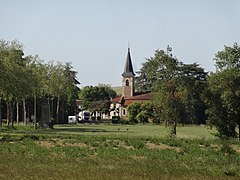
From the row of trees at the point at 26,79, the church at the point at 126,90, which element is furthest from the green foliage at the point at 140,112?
the church at the point at 126,90

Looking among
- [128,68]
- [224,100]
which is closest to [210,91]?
[224,100]

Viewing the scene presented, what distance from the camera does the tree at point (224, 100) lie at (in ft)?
167

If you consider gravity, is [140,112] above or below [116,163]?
Answer: above

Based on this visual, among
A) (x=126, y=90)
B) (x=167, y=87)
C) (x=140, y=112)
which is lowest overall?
(x=140, y=112)

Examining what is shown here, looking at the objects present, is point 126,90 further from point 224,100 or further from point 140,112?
point 224,100

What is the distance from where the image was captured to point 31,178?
18.7 metres

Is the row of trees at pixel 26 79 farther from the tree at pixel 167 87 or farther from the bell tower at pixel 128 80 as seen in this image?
the bell tower at pixel 128 80

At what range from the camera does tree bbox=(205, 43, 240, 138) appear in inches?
2000

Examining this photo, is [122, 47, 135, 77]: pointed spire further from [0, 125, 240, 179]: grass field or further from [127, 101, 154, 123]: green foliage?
[0, 125, 240, 179]: grass field

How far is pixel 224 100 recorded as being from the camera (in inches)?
2026

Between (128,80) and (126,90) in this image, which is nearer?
(126,90)

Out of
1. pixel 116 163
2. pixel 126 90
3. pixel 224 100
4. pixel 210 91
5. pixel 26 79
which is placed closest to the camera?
pixel 116 163

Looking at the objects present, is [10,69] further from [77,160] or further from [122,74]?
[122,74]

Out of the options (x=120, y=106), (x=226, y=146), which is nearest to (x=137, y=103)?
(x=120, y=106)
